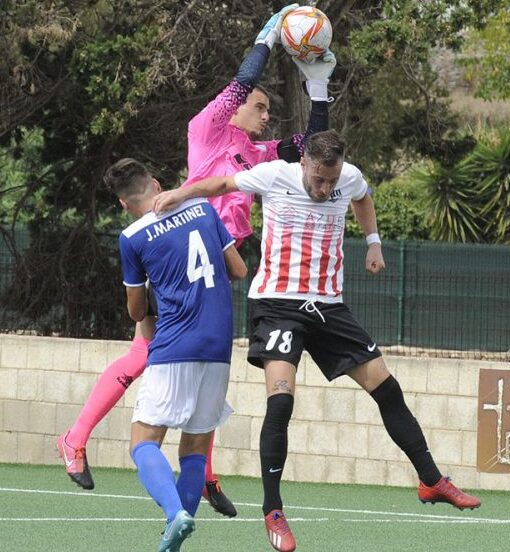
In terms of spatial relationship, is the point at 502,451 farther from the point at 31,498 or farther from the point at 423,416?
the point at 31,498

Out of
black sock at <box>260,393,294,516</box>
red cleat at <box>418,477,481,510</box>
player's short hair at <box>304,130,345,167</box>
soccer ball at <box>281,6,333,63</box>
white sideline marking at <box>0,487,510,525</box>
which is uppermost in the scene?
soccer ball at <box>281,6,333,63</box>

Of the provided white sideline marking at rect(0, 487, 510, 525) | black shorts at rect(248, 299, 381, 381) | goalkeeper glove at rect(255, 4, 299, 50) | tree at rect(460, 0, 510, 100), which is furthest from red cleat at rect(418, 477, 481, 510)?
tree at rect(460, 0, 510, 100)

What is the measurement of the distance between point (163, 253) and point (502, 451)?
6558 millimetres

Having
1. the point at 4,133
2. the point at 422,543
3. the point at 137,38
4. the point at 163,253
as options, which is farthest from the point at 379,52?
the point at 163,253

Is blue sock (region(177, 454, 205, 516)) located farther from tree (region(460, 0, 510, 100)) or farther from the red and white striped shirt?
tree (region(460, 0, 510, 100))

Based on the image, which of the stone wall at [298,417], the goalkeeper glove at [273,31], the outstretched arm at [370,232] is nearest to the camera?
the outstretched arm at [370,232]

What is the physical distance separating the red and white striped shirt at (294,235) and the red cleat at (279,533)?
1.16 m

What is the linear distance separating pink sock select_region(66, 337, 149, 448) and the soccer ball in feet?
6.36

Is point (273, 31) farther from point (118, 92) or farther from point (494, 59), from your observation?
point (494, 59)

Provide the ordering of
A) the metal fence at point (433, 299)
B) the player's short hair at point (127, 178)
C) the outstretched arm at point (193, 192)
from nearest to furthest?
the outstretched arm at point (193, 192)
the player's short hair at point (127, 178)
the metal fence at point (433, 299)

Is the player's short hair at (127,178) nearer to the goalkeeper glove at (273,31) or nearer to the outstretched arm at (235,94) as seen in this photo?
the outstretched arm at (235,94)

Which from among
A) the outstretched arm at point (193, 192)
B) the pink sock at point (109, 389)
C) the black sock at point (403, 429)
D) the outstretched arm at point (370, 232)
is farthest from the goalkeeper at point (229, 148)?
the black sock at point (403, 429)

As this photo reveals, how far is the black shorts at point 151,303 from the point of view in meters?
7.80

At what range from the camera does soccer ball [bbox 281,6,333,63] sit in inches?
340
